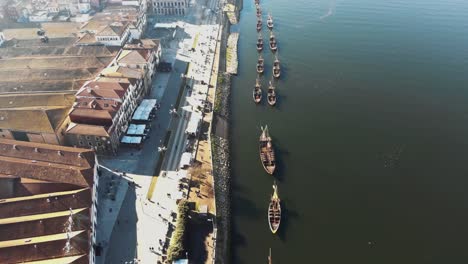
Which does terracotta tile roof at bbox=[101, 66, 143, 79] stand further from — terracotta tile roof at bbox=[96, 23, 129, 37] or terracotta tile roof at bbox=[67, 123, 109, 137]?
terracotta tile roof at bbox=[67, 123, 109, 137]

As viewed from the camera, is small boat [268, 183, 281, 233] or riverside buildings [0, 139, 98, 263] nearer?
riverside buildings [0, 139, 98, 263]

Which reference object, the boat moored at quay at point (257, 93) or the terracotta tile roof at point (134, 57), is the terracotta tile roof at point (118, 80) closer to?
the terracotta tile roof at point (134, 57)

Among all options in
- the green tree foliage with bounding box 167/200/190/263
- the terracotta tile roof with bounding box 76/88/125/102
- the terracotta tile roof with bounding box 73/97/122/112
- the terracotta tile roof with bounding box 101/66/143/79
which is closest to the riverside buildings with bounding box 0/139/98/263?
the terracotta tile roof with bounding box 73/97/122/112

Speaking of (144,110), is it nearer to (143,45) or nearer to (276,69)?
(143,45)

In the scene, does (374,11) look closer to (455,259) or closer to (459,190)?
(459,190)

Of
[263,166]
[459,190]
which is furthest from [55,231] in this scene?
[459,190]

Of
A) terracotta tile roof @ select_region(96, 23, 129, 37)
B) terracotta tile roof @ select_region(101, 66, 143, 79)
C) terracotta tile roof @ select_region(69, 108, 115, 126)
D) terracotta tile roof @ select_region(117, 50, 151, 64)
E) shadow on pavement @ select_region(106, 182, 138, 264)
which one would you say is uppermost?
terracotta tile roof @ select_region(96, 23, 129, 37)
